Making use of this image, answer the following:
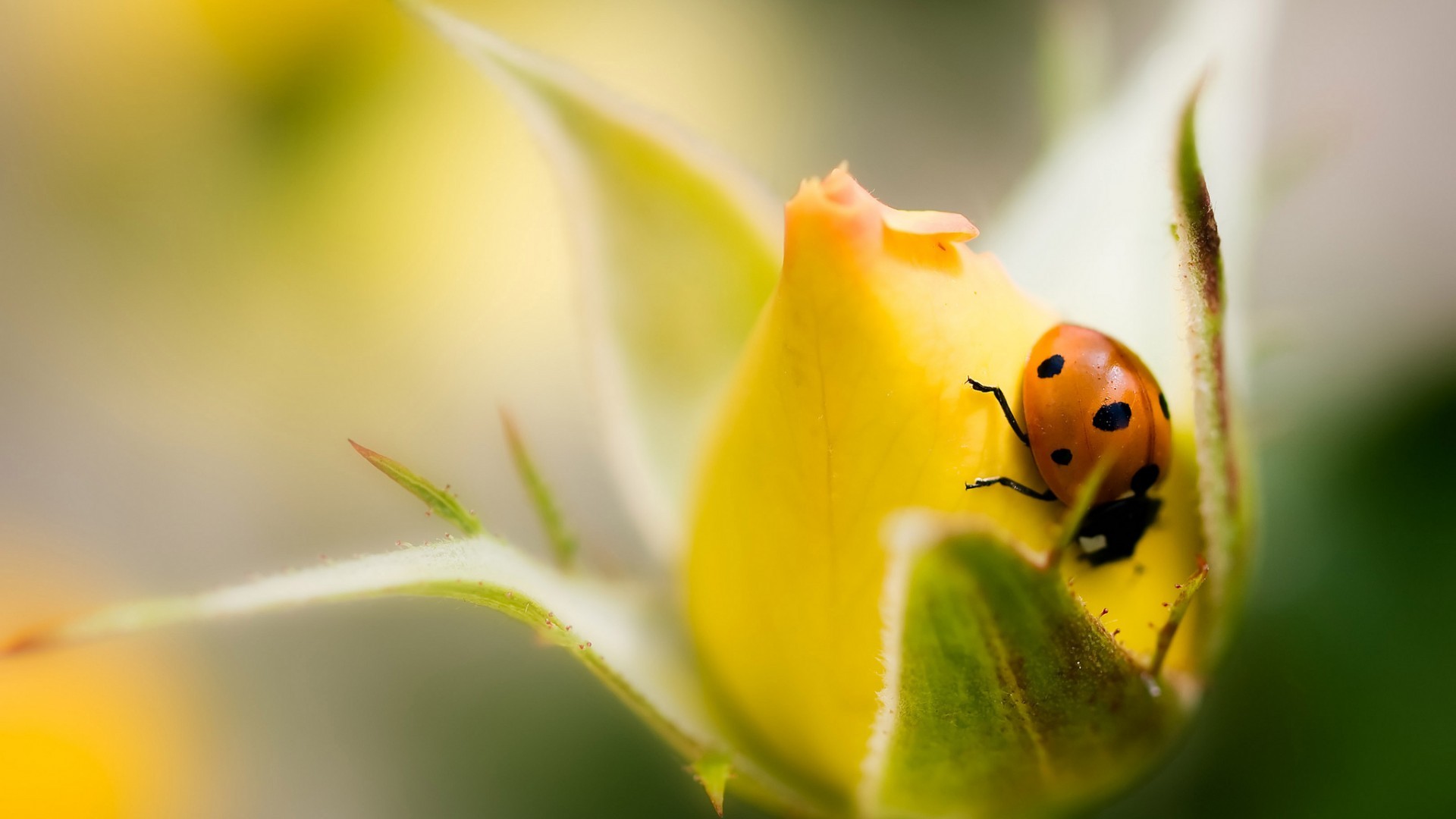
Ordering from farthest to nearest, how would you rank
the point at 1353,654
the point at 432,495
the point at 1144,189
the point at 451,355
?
the point at 451,355, the point at 1353,654, the point at 1144,189, the point at 432,495

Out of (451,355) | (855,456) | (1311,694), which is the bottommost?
(451,355)

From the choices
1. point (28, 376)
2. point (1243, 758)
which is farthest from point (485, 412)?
point (1243, 758)

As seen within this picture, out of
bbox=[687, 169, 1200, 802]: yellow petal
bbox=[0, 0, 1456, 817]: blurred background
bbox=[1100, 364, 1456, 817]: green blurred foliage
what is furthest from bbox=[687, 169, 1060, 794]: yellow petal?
bbox=[1100, 364, 1456, 817]: green blurred foliage

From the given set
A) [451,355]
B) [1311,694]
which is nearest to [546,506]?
[1311,694]

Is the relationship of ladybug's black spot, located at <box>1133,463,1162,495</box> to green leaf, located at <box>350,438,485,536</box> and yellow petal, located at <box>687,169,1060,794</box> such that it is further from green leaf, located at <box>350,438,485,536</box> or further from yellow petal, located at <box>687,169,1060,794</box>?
green leaf, located at <box>350,438,485,536</box>

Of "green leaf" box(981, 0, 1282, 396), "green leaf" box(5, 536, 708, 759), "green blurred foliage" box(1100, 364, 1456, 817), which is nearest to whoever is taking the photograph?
"green leaf" box(5, 536, 708, 759)

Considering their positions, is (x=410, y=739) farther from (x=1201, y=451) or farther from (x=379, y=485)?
(x=1201, y=451)

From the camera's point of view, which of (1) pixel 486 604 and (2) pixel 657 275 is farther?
(2) pixel 657 275

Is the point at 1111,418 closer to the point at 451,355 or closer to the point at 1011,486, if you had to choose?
the point at 1011,486
